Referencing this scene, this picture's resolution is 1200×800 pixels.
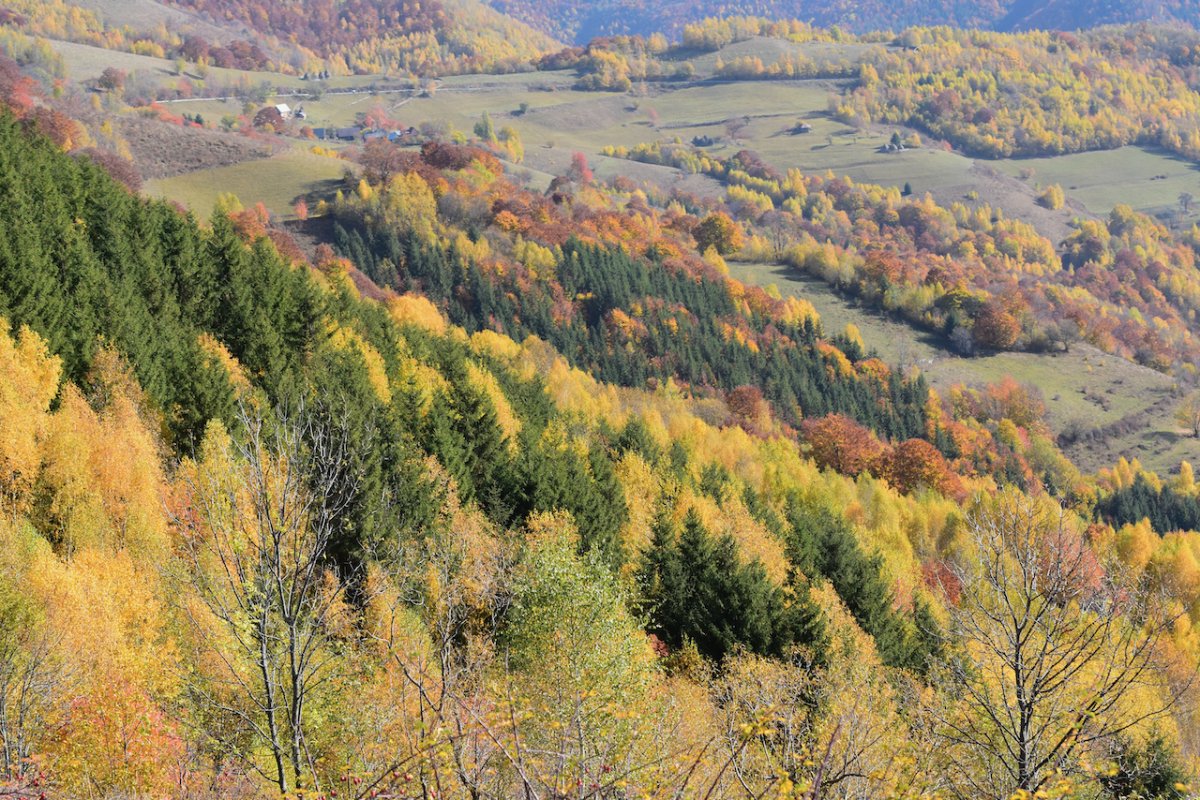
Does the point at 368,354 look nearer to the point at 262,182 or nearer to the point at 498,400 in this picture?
the point at 498,400

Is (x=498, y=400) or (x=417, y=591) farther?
(x=498, y=400)

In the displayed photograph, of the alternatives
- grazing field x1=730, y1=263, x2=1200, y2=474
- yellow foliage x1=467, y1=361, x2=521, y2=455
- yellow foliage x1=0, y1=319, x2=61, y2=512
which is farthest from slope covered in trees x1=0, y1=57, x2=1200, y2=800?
grazing field x1=730, y1=263, x2=1200, y2=474

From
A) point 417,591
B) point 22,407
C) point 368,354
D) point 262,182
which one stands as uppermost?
point 417,591

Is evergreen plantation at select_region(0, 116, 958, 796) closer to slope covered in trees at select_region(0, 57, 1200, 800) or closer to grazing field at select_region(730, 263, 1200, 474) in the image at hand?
slope covered in trees at select_region(0, 57, 1200, 800)

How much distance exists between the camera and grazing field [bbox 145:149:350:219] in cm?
16900

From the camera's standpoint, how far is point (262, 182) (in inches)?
7106

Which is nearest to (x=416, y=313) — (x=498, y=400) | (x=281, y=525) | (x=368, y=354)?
(x=498, y=400)

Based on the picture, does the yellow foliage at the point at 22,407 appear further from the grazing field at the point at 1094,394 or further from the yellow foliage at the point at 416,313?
the grazing field at the point at 1094,394

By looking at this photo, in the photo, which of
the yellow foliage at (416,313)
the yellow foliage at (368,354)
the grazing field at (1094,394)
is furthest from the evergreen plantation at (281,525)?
the grazing field at (1094,394)

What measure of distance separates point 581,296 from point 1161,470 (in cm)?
10420

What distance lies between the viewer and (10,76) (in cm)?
15750

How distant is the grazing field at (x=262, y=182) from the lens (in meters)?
169

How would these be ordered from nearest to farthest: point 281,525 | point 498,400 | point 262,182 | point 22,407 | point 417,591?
1. point 281,525
2. point 417,591
3. point 22,407
4. point 498,400
5. point 262,182

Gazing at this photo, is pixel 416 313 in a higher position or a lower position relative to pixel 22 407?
lower
